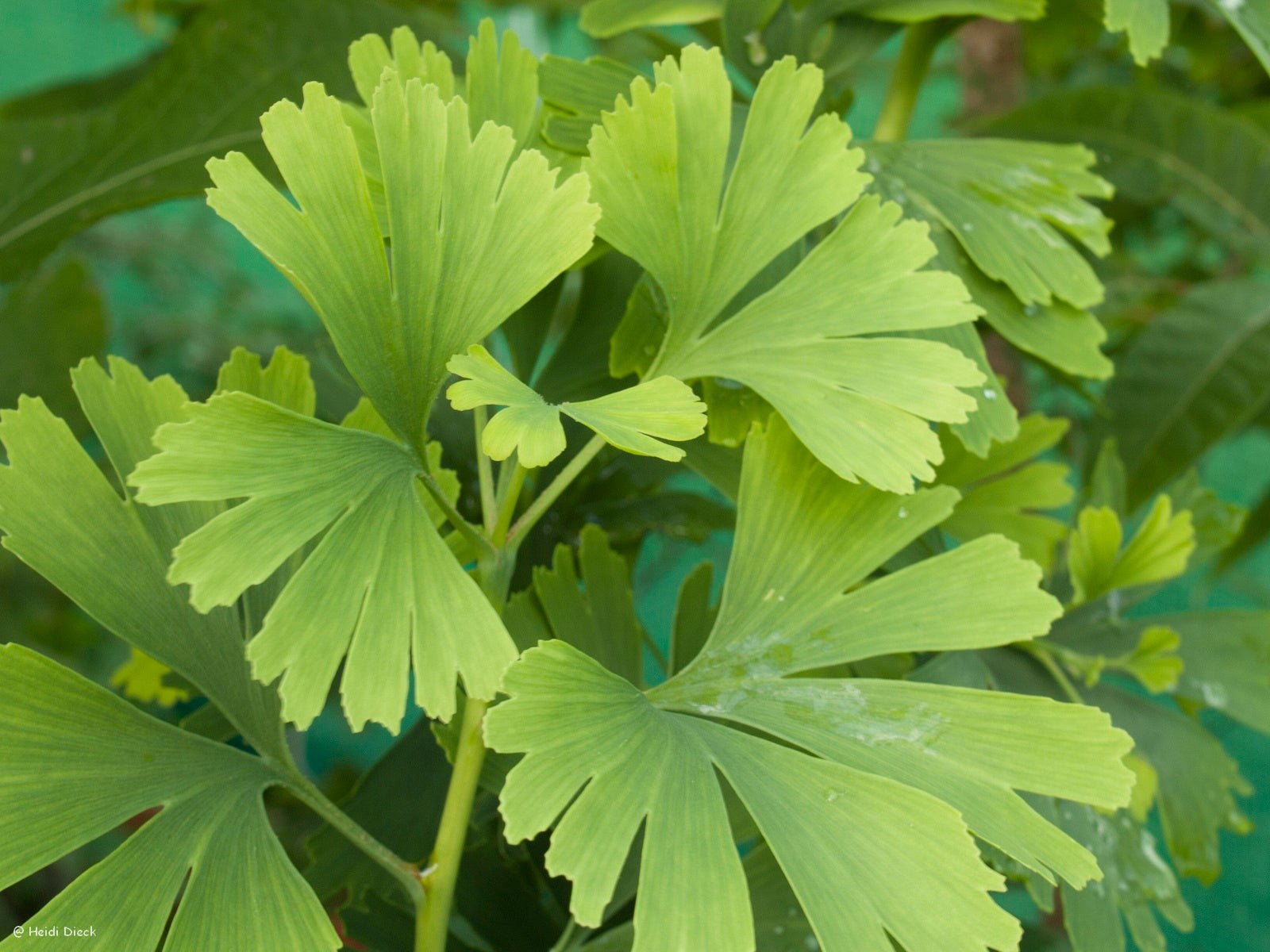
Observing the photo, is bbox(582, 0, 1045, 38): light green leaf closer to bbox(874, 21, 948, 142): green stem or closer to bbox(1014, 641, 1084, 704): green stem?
bbox(874, 21, 948, 142): green stem

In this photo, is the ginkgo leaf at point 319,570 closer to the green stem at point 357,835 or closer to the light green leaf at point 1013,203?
the green stem at point 357,835

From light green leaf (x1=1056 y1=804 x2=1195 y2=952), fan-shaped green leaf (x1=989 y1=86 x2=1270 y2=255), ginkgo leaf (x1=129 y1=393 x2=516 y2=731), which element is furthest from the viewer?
fan-shaped green leaf (x1=989 y1=86 x2=1270 y2=255)

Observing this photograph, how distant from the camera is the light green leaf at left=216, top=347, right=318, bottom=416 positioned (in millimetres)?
301

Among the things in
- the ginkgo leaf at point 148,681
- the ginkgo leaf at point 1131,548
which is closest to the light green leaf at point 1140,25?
the ginkgo leaf at point 1131,548

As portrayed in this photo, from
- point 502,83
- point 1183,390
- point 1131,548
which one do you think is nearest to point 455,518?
point 502,83

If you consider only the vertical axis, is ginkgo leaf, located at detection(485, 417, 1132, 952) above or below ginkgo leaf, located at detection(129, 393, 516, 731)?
below

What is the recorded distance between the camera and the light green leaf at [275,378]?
0.30 meters

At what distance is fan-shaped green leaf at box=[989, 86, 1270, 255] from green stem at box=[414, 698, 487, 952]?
45 centimetres

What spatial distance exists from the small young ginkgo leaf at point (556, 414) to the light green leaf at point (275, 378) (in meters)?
0.08

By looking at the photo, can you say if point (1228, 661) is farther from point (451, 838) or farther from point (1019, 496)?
point (451, 838)

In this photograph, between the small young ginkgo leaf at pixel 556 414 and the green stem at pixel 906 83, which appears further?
the green stem at pixel 906 83

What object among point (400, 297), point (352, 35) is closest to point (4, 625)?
point (352, 35)

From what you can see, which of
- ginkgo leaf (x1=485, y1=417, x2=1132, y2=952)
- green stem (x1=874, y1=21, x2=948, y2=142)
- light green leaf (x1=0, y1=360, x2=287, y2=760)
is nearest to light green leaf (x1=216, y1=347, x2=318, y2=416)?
light green leaf (x1=0, y1=360, x2=287, y2=760)

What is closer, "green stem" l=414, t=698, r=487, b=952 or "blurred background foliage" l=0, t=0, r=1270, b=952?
"green stem" l=414, t=698, r=487, b=952
